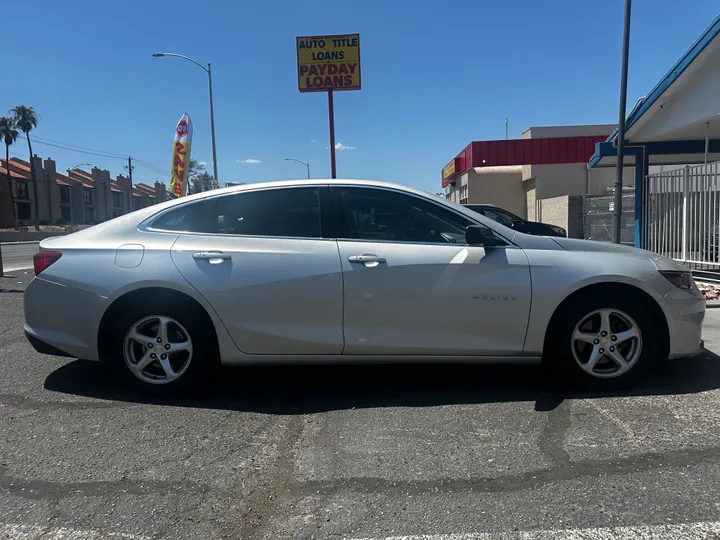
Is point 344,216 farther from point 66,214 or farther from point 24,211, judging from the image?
point 66,214

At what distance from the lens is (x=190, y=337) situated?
388 centimetres

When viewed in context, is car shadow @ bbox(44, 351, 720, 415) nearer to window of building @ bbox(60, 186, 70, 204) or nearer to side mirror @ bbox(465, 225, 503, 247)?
side mirror @ bbox(465, 225, 503, 247)

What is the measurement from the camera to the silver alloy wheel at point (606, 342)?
3.89 m

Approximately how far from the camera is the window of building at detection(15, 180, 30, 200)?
206 ft

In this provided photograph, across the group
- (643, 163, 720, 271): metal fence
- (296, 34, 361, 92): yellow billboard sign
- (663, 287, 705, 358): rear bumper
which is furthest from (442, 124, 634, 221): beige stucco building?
(663, 287, 705, 358): rear bumper

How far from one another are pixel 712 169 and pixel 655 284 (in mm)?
7336

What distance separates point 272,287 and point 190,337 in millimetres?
699

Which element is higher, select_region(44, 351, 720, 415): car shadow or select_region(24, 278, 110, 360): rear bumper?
select_region(24, 278, 110, 360): rear bumper

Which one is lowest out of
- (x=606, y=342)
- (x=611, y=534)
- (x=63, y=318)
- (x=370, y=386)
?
(x=611, y=534)

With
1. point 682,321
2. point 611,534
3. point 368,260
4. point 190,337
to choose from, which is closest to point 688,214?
point 682,321

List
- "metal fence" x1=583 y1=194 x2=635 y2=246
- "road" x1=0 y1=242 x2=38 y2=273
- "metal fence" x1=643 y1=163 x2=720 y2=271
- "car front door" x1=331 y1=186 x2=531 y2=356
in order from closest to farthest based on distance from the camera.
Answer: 1. "car front door" x1=331 y1=186 x2=531 y2=356
2. "metal fence" x1=643 y1=163 x2=720 y2=271
3. "road" x1=0 y1=242 x2=38 y2=273
4. "metal fence" x1=583 y1=194 x2=635 y2=246

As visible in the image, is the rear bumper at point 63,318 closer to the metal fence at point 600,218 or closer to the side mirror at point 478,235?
the side mirror at point 478,235

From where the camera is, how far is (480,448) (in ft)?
10.3

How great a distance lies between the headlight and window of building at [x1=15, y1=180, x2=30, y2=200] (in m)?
72.7
